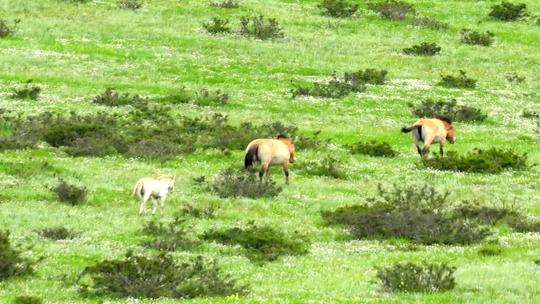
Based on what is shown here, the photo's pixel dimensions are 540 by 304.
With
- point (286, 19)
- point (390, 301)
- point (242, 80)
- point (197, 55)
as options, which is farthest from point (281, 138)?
point (286, 19)

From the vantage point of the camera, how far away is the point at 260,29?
196ft

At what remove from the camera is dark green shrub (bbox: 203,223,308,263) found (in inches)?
896

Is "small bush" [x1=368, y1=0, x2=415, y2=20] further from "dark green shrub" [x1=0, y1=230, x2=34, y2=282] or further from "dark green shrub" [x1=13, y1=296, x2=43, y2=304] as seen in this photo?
"dark green shrub" [x1=13, y1=296, x2=43, y2=304]

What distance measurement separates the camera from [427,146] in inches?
1414

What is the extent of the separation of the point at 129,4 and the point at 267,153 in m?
37.5

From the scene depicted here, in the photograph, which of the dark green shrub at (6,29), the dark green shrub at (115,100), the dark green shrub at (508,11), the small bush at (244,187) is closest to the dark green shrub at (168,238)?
the small bush at (244,187)

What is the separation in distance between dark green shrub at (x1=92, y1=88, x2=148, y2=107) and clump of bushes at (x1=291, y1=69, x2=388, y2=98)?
8297 millimetres

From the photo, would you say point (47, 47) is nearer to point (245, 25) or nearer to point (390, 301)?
point (245, 25)

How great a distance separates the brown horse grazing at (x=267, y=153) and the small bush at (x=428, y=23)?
37523mm

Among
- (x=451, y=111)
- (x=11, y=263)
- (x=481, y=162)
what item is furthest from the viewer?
(x=451, y=111)

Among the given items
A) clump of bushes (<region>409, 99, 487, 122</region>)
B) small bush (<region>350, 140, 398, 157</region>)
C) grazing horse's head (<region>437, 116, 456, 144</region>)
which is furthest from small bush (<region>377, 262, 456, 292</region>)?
clump of bushes (<region>409, 99, 487, 122</region>)

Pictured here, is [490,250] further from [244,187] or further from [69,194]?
[69,194]

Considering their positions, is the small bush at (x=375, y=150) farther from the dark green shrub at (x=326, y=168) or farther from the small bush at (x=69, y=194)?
the small bush at (x=69, y=194)

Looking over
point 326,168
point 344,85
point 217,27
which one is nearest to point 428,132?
point 326,168
